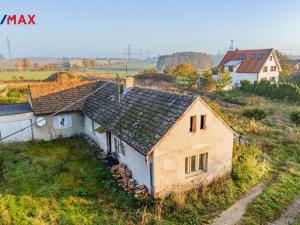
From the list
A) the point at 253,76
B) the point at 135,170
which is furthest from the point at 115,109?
the point at 253,76

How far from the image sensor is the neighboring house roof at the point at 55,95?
2256cm

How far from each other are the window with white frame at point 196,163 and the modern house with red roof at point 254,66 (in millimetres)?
44468

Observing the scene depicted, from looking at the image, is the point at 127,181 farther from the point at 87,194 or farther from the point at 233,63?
the point at 233,63

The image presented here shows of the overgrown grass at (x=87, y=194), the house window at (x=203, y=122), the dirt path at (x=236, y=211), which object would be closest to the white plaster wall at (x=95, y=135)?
the overgrown grass at (x=87, y=194)

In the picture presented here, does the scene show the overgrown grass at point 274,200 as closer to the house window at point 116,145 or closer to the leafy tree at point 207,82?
the house window at point 116,145

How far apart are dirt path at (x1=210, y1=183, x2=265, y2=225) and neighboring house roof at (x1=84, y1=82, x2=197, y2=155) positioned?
16.6 ft

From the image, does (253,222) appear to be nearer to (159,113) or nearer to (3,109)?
(159,113)

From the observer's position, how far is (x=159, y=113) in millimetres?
15211

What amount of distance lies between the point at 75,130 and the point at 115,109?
6814 millimetres

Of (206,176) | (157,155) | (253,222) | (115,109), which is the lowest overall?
(253,222)

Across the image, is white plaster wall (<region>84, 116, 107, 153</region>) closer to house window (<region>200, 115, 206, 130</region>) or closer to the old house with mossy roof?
the old house with mossy roof

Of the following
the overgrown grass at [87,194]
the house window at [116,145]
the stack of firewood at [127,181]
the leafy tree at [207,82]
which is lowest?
the overgrown grass at [87,194]

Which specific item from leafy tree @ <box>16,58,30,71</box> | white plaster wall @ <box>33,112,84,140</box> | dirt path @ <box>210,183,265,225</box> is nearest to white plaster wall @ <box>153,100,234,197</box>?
dirt path @ <box>210,183,265,225</box>

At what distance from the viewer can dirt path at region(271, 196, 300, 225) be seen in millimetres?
12867
